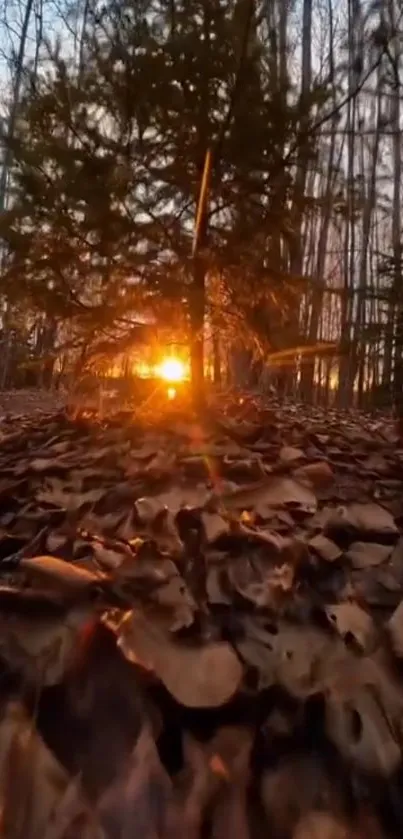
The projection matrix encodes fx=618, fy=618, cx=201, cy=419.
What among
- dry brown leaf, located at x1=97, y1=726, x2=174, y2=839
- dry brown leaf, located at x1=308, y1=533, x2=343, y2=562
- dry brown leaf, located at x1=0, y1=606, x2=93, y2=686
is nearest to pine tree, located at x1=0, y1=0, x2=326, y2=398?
dry brown leaf, located at x1=308, y1=533, x2=343, y2=562

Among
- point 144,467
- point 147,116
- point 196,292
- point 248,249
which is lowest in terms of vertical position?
point 144,467

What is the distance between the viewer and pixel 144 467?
2.02 metres

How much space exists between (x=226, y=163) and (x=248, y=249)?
18.5 inches

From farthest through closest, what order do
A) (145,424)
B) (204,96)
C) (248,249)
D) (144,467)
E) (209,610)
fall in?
(248,249) → (204,96) → (145,424) → (144,467) → (209,610)

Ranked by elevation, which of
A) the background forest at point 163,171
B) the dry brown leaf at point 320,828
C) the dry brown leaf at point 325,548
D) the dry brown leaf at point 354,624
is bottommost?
the dry brown leaf at point 320,828

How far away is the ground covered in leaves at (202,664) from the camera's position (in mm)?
809

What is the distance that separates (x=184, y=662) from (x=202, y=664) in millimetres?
29

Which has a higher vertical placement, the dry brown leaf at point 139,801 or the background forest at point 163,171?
the background forest at point 163,171

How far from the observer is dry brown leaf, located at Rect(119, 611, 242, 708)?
3.09 feet

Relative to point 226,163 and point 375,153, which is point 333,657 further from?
point 375,153

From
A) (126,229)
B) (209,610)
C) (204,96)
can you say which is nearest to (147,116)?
(204,96)

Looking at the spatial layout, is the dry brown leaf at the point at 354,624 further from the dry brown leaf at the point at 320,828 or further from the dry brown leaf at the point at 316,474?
the dry brown leaf at the point at 316,474

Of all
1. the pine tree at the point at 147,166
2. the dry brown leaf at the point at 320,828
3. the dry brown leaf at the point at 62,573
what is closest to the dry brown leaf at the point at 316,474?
the dry brown leaf at the point at 62,573

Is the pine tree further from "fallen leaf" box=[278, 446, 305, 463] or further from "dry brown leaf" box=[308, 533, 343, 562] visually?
"dry brown leaf" box=[308, 533, 343, 562]
